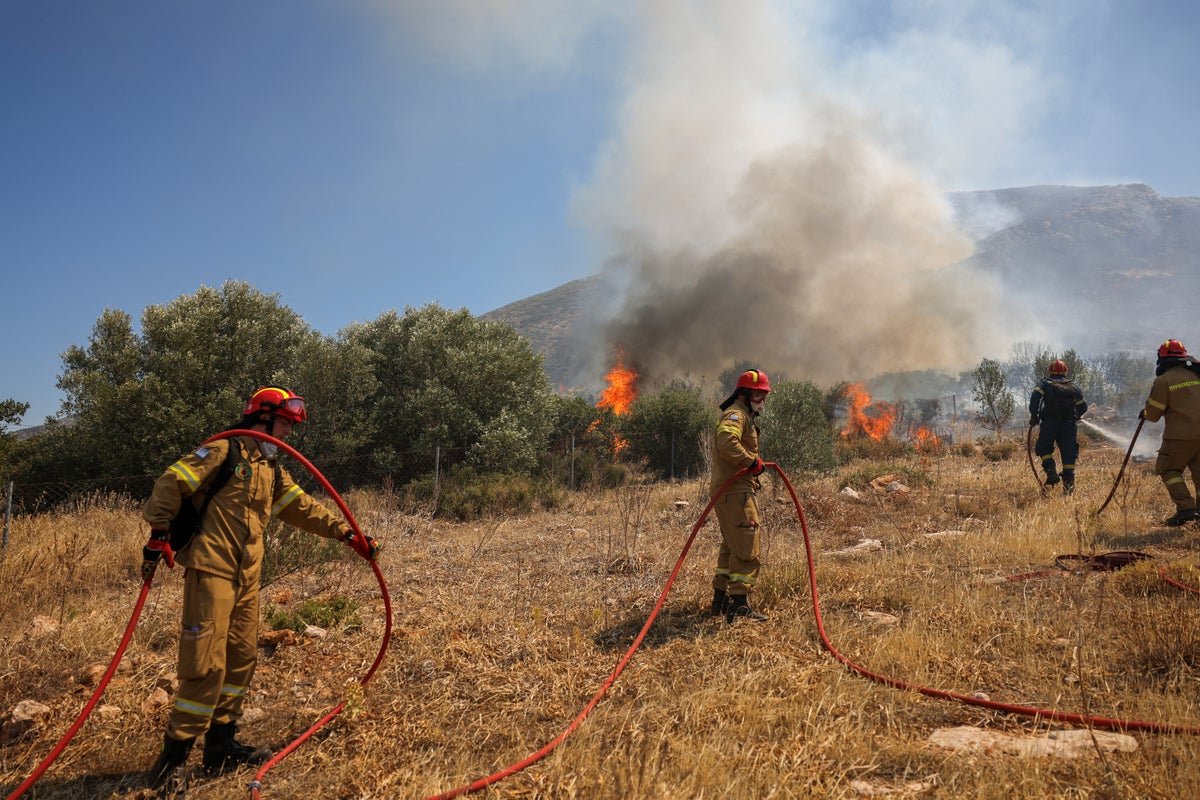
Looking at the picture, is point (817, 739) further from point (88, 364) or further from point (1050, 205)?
point (1050, 205)

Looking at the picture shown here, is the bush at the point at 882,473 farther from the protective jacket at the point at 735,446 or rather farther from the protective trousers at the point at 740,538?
the protective trousers at the point at 740,538

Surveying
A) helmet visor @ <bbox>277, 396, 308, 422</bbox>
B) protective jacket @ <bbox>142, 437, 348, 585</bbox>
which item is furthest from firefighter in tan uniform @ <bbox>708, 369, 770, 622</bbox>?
helmet visor @ <bbox>277, 396, 308, 422</bbox>

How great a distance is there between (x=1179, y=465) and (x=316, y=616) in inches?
368

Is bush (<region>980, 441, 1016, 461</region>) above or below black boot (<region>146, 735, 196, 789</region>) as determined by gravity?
above

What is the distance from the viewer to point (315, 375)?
14.5m

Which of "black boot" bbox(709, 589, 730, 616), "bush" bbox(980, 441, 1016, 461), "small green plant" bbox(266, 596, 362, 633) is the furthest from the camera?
"bush" bbox(980, 441, 1016, 461)

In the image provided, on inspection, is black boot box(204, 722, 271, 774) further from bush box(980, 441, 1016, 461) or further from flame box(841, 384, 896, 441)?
flame box(841, 384, 896, 441)

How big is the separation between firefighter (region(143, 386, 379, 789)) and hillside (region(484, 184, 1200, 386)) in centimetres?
7649

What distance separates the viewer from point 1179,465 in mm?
7320

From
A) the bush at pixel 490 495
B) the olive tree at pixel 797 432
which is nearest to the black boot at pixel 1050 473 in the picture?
the olive tree at pixel 797 432

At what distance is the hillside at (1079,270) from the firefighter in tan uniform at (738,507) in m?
Answer: 74.6

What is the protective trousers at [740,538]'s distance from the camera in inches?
203

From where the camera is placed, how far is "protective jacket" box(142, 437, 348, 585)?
3.11 meters

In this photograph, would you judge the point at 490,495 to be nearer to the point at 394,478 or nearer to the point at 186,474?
the point at 394,478
